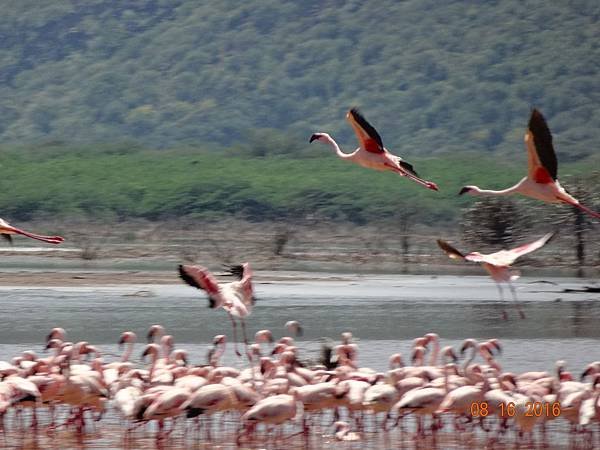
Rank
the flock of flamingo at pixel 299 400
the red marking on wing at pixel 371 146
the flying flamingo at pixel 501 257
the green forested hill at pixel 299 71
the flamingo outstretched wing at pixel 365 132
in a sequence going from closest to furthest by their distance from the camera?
the flock of flamingo at pixel 299 400 < the flying flamingo at pixel 501 257 < the flamingo outstretched wing at pixel 365 132 < the red marking on wing at pixel 371 146 < the green forested hill at pixel 299 71

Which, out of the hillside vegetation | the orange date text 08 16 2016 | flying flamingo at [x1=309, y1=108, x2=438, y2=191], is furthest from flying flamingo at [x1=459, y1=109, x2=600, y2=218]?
the hillside vegetation

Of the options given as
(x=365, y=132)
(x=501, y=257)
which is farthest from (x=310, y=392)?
(x=365, y=132)

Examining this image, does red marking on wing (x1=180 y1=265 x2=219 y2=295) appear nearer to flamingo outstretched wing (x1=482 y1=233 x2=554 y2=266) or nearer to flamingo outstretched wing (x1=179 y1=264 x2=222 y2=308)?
flamingo outstretched wing (x1=179 y1=264 x2=222 y2=308)

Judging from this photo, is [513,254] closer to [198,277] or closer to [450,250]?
[450,250]

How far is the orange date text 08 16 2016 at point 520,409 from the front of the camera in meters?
10.8

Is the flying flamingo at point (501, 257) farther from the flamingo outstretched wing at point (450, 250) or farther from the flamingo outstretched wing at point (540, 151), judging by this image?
the flamingo outstretched wing at point (540, 151)

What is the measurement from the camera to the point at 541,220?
1378 inches

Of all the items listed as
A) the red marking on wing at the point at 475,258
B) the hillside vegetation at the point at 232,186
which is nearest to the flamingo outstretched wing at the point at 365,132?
the red marking on wing at the point at 475,258

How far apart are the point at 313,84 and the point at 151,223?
29.9 meters

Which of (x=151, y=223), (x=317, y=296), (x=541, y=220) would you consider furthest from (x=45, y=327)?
(x=151, y=223)

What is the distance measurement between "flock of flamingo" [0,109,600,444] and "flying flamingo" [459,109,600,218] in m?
0.01

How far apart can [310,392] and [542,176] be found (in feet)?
A: 10.6

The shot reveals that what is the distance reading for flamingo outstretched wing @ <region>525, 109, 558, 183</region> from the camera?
467 inches

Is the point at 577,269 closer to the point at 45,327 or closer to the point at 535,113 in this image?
the point at 45,327
